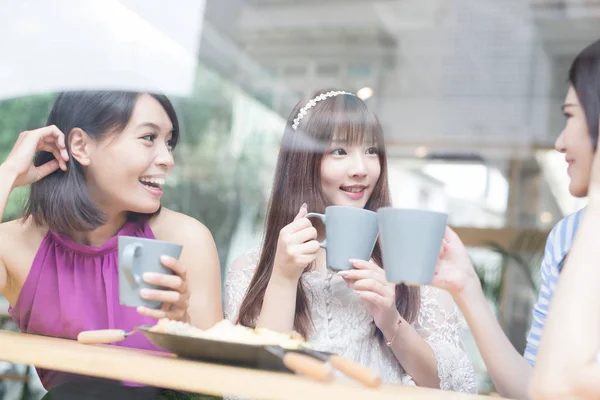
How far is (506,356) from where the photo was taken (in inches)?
33.9

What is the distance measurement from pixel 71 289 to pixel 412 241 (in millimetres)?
711

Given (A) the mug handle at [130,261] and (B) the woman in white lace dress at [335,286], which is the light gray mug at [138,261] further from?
(B) the woman in white lace dress at [335,286]

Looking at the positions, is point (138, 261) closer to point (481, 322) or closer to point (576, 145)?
point (481, 322)

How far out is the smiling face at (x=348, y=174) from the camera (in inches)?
44.3

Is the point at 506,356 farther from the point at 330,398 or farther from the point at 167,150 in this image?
the point at 167,150

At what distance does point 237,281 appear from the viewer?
4.01 feet

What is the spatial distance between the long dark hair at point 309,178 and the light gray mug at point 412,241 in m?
0.30

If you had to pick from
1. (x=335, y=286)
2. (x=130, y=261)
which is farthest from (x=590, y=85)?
(x=130, y=261)

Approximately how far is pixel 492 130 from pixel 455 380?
8.36 ft

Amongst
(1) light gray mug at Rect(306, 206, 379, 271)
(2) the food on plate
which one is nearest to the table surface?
(2) the food on plate

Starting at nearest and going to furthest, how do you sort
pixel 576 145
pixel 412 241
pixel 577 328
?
pixel 577 328 < pixel 412 241 < pixel 576 145

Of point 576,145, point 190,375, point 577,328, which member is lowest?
point 190,375

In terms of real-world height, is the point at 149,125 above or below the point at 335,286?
above

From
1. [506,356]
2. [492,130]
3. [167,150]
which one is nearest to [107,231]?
[167,150]
